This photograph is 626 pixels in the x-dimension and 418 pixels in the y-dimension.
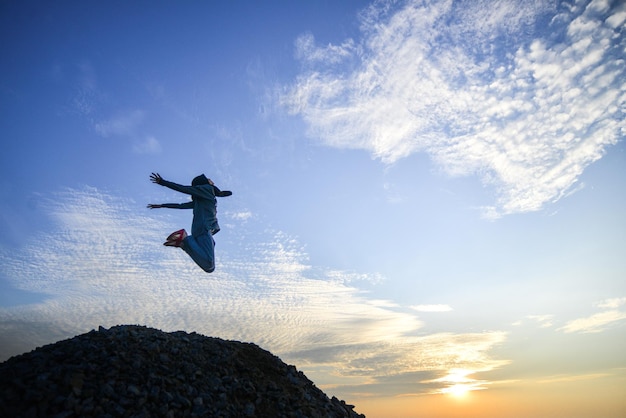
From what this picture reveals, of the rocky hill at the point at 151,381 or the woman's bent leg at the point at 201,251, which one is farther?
the woman's bent leg at the point at 201,251

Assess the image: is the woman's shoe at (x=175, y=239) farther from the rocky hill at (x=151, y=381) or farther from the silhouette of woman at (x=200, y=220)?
the rocky hill at (x=151, y=381)

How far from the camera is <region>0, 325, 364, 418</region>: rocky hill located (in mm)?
9094

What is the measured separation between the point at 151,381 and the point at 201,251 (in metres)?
4.58

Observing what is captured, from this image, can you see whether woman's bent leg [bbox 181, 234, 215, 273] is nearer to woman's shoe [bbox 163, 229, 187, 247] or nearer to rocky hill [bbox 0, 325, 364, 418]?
woman's shoe [bbox 163, 229, 187, 247]

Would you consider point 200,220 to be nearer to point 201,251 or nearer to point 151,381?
point 201,251

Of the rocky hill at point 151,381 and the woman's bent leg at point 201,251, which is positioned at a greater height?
the woman's bent leg at point 201,251

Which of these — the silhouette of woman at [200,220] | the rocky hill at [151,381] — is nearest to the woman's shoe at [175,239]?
the silhouette of woman at [200,220]

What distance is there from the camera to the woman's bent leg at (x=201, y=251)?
13.5 metres

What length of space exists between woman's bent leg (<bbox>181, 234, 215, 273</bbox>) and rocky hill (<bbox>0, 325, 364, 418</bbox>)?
278 centimetres

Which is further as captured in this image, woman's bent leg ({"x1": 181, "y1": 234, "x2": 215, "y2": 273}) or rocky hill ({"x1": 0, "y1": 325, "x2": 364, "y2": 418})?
woman's bent leg ({"x1": 181, "y1": 234, "x2": 215, "y2": 273})

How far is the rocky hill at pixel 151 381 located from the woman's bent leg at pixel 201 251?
109 inches

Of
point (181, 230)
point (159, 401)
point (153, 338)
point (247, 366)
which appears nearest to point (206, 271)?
point (181, 230)

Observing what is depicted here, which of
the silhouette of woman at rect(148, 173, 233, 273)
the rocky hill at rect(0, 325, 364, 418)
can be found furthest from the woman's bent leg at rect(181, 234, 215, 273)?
the rocky hill at rect(0, 325, 364, 418)

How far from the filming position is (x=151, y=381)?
10.3 m
